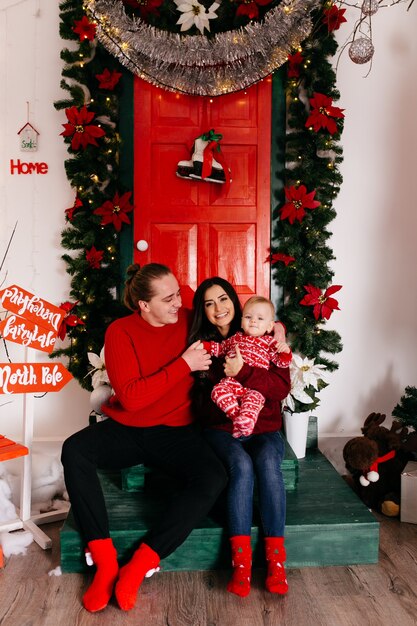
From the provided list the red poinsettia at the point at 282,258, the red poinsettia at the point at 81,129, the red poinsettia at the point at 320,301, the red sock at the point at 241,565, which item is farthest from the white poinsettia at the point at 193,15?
the red sock at the point at 241,565

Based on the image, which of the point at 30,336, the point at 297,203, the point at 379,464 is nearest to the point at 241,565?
the point at 379,464

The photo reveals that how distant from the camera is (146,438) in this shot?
2480mm

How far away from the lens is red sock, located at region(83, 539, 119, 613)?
80.9 inches

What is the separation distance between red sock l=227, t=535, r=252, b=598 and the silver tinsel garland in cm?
241

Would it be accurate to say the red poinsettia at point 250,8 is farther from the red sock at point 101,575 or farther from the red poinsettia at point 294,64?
the red sock at point 101,575

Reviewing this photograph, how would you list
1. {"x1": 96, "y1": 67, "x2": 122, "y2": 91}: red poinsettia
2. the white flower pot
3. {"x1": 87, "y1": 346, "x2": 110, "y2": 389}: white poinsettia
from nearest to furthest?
1. {"x1": 87, "y1": 346, "x2": 110, "y2": 389}: white poinsettia
2. the white flower pot
3. {"x1": 96, "y1": 67, "x2": 122, "y2": 91}: red poinsettia

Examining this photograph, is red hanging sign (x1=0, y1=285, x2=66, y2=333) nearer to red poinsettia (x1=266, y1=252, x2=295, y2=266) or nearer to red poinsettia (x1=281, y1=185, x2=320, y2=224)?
red poinsettia (x1=266, y1=252, x2=295, y2=266)

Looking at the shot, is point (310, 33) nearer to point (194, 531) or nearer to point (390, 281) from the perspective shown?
point (390, 281)

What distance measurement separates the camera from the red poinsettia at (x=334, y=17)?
3.23 metres

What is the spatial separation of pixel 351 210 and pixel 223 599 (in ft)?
7.52

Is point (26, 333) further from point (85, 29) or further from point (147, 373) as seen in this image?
point (85, 29)

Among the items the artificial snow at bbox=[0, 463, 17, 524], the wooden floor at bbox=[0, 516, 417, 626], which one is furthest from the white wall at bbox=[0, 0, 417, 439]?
the wooden floor at bbox=[0, 516, 417, 626]

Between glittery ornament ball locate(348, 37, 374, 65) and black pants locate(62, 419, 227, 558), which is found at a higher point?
glittery ornament ball locate(348, 37, 374, 65)

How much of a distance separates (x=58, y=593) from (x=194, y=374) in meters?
0.99
